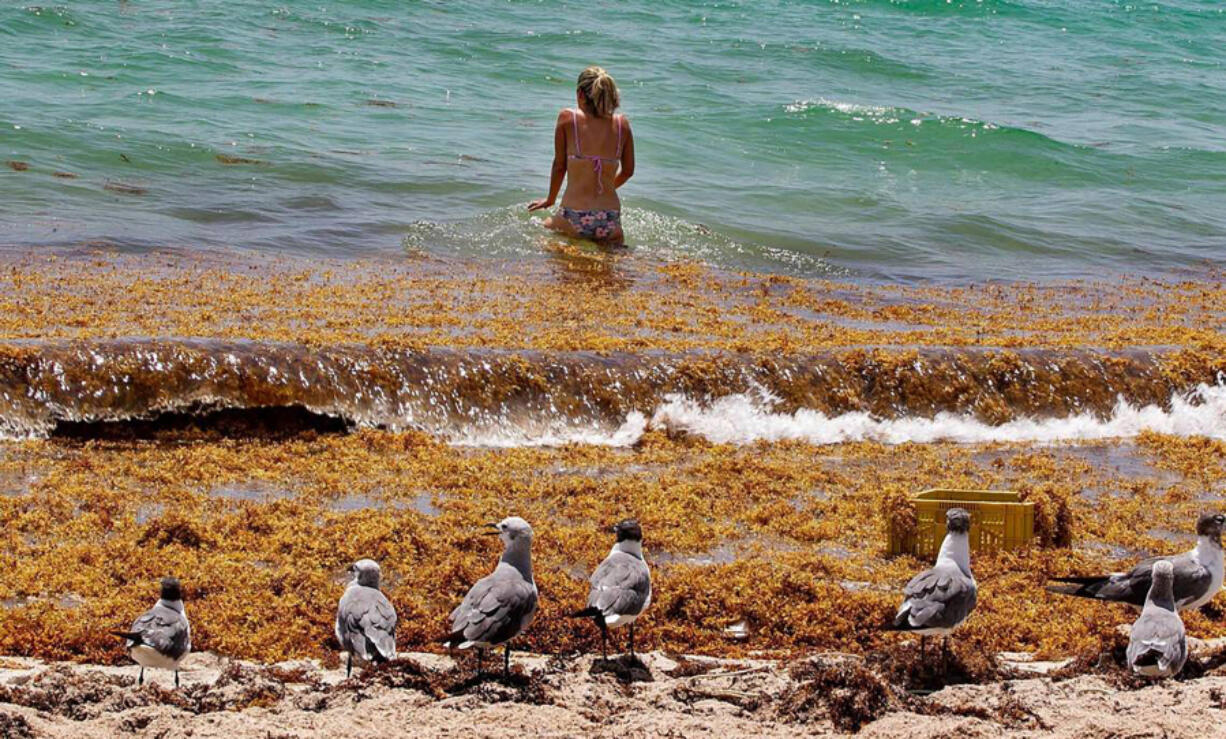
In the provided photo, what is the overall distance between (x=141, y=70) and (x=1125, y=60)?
→ 24178mm

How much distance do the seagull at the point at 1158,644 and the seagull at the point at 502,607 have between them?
2.32 m

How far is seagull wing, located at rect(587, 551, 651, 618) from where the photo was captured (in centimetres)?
556

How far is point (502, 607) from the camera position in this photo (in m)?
5.32

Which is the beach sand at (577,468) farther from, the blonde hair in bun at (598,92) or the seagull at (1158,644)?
the blonde hair in bun at (598,92)

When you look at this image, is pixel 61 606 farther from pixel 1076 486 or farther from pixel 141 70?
pixel 141 70

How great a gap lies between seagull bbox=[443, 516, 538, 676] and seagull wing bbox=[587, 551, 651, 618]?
0.26 m

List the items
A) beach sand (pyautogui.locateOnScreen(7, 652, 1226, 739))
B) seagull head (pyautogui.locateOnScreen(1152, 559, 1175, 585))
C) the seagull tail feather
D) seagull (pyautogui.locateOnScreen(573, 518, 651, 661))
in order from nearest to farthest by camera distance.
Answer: beach sand (pyautogui.locateOnScreen(7, 652, 1226, 739))
the seagull tail feather
seagull (pyautogui.locateOnScreen(573, 518, 651, 661))
seagull head (pyautogui.locateOnScreen(1152, 559, 1175, 585))

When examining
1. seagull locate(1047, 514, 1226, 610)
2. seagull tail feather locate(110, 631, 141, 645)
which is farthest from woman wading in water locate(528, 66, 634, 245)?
seagull tail feather locate(110, 631, 141, 645)

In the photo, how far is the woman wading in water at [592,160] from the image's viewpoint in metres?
13.7

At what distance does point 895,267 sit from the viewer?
16.2 m

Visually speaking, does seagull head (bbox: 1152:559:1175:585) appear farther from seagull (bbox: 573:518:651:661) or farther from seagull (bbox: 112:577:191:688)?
seagull (bbox: 112:577:191:688)

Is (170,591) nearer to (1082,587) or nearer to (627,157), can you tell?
(1082,587)

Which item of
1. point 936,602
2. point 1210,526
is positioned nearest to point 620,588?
point 936,602

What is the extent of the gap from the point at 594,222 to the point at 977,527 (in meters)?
8.21
